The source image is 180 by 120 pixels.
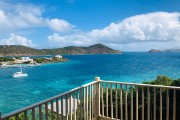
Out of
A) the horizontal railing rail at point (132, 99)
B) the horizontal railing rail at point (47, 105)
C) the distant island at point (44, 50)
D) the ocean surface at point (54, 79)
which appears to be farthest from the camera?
the distant island at point (44, 50)

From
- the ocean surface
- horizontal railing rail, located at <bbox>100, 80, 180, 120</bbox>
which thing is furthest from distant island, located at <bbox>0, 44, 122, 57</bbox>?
horizontal railing rail, located at <bbox>100, 80, 180, 120</bbox>

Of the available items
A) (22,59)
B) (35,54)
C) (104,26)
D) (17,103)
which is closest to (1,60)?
(22,59)

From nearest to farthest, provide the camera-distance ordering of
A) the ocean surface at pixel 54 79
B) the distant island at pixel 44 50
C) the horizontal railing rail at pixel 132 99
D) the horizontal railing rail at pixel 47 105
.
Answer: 1. the horizontal railing rail at pixel 47 105
2. the horizontal railing rail at pixel 132 99
3. the ocean surface at pixel 54 79
4. the distant island at pixel 44 50

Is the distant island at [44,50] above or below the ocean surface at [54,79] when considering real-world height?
above

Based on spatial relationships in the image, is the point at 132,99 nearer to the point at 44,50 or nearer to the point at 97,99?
the point at 97,99

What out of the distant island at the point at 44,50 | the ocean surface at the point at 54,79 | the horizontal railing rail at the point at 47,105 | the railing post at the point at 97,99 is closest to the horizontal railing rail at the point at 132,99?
the railing post at the point at 97,99

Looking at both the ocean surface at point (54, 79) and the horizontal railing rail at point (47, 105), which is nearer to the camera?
the horizontal railing rail at point (47, 105)

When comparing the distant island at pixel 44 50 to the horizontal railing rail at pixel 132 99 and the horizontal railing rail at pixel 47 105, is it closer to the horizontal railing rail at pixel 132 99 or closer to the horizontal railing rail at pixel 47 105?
the horizontal railing rail at pixel 132 99

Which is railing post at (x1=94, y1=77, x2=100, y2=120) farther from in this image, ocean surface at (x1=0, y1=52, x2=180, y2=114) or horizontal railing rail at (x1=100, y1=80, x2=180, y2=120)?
ocean surface at (x1=0, y1=52, x2=180, y2=114)

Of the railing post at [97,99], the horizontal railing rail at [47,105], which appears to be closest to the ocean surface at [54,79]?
the railing post at [97,99]

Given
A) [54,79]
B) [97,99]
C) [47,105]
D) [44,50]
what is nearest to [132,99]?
[97,99]

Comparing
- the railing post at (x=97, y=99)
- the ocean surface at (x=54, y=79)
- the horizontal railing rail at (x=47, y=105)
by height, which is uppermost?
the horizontal railing rail at (x=47, y=105)

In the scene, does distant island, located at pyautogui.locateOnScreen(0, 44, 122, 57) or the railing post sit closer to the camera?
the railing post

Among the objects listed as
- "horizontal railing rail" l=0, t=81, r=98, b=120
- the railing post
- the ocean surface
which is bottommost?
the ocean surface
